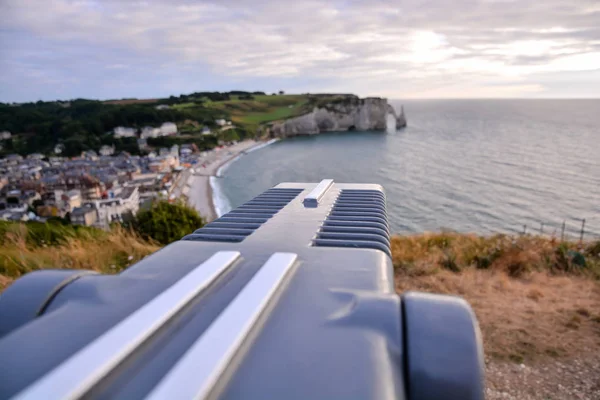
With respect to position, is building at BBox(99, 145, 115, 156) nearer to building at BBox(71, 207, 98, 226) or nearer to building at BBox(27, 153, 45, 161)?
building at BBox(27, 153, 45, 161)

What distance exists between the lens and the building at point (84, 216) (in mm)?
28791

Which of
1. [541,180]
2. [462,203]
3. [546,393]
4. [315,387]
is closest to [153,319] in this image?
[315,387]

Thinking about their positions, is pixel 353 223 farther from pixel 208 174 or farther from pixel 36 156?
pixel 36 156

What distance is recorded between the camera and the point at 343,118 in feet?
261

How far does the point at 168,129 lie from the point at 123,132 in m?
8.01

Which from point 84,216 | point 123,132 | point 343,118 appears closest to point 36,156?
point 123,132

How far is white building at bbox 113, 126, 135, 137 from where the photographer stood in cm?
7294

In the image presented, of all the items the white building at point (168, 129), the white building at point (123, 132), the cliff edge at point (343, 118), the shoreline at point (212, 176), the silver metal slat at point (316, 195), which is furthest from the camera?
the cliff edge at point (343, 118)

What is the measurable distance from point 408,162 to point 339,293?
48578 millimetres

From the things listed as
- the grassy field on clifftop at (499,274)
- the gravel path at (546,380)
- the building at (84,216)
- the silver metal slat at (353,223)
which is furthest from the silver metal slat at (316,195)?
the building at (84,216)

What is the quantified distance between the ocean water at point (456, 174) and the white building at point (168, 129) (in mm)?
21630

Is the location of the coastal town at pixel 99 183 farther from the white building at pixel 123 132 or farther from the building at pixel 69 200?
the white building at pixel 123 132

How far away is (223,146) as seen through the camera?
68.4 meters

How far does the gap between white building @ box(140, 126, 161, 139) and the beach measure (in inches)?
652
